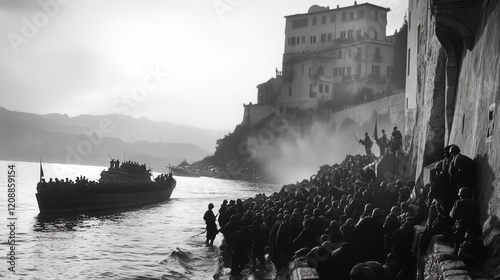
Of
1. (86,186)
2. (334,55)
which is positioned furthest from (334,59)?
(86,186)

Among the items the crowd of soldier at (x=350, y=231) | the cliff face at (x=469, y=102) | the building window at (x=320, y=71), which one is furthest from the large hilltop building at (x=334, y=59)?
the crowd of soldier at (x=350, y=231)

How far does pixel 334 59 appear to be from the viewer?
283 feet

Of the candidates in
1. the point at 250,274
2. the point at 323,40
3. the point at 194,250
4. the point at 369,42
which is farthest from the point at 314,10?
the point at 250,274

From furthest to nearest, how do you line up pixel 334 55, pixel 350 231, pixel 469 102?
pixel 334 55
pixel 469 102
pixel 350 231

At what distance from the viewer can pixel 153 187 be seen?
186ft

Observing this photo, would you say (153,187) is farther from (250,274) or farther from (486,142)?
(486,142)

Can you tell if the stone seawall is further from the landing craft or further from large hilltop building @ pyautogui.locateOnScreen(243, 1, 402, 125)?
the landing craft

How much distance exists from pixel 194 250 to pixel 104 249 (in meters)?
4.79

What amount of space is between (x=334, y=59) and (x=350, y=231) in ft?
258

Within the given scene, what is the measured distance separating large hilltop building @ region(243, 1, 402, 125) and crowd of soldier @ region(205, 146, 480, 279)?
62242 millimetres

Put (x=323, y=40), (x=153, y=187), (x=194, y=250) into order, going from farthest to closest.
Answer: (x=323, y=40)
(x=153, y=187)
(x=194, y=250)

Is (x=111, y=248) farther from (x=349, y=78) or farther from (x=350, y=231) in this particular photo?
(x=349, y=78)

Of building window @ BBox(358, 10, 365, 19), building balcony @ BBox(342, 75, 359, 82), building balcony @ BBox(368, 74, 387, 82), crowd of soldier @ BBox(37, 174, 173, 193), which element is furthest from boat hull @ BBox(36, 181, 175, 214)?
building window @ BBox(358, 10, 365, 19)

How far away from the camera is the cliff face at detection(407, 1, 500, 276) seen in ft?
30.8
